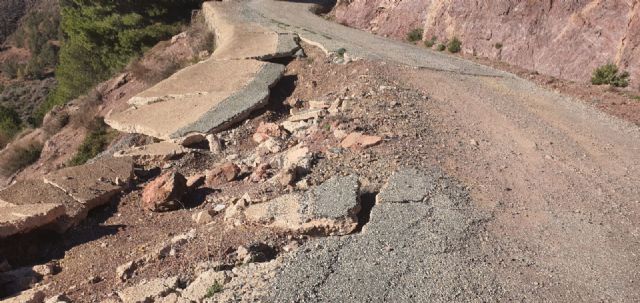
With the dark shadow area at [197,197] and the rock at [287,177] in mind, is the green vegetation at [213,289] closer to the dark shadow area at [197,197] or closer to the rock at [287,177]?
the rock at [287,177]

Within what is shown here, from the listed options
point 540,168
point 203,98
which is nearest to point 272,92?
point 203,98

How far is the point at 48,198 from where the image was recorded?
7.43 meters

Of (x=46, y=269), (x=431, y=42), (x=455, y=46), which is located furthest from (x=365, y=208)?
(x=431, y=42)

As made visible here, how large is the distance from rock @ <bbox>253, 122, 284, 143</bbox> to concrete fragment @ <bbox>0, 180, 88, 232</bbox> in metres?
3.04

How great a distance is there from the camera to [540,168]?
7219 millimetres

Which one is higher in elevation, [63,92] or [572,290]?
[572,290]

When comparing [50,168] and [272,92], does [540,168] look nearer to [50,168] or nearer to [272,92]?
[272,92]

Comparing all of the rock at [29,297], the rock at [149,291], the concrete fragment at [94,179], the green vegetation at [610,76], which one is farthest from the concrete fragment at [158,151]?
the green vegetation at [610,76]

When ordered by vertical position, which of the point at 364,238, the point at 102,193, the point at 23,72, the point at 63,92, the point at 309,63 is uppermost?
the point at 309,63

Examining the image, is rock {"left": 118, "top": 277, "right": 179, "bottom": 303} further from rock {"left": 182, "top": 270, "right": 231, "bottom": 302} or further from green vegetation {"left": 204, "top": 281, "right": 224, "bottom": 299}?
green vegetation {"left": 204, "top": 281, "right": 224, "bottom": 299}

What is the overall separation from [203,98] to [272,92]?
58.4 inches

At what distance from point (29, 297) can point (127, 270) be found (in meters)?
1.02

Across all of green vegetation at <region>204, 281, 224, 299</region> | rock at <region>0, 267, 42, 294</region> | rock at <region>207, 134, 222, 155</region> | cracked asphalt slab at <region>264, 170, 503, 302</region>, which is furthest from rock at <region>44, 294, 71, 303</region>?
rock at <region>207, 134, 222, 155</region>

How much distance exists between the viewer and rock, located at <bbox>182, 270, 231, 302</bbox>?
4.79 meters
